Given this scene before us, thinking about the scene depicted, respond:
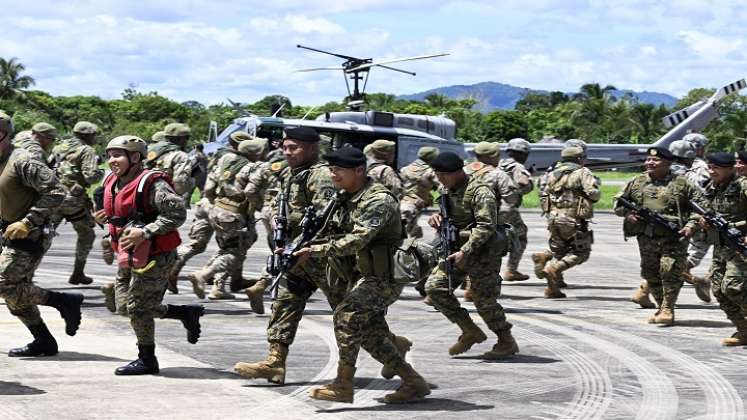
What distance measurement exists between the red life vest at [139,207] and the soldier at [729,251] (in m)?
4.91

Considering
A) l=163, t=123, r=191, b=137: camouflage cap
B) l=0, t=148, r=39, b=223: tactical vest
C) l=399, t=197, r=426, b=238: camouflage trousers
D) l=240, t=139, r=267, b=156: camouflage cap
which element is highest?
l=163, t=123, r=191, b=137: camouflage cap

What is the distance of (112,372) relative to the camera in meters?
8.34

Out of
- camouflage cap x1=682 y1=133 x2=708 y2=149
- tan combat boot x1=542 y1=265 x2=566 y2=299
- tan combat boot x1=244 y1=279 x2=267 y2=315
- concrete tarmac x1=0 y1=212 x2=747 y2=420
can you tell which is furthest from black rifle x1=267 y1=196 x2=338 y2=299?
camouflage cap x1=682 y1=133 x2=708 y2=149

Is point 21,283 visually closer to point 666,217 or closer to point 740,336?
point 740,336

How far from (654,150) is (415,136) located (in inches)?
796

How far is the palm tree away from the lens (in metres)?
102

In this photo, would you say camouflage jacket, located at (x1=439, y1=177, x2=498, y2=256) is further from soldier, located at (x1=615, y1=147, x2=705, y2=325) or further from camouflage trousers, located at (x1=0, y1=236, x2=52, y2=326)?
camouflage trousers, located at (x1=0, y1=236, x2=52, y2=326)

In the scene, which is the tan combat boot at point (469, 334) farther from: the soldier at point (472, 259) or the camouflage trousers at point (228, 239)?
the camouflage trousers at point (228, 239)

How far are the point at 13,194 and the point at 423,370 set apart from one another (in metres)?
3.37

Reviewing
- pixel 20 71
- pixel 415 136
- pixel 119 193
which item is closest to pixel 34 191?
pixel 119 193

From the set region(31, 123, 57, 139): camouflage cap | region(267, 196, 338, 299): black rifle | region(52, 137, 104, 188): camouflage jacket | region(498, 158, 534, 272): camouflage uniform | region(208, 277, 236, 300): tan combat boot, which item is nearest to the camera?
region(267, 196, 338, 299): black rifle

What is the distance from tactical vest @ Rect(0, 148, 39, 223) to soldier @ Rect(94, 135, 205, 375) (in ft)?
2.54

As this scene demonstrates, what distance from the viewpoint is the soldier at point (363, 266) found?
283 inches

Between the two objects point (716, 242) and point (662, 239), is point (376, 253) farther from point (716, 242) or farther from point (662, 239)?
point (662, 239)
